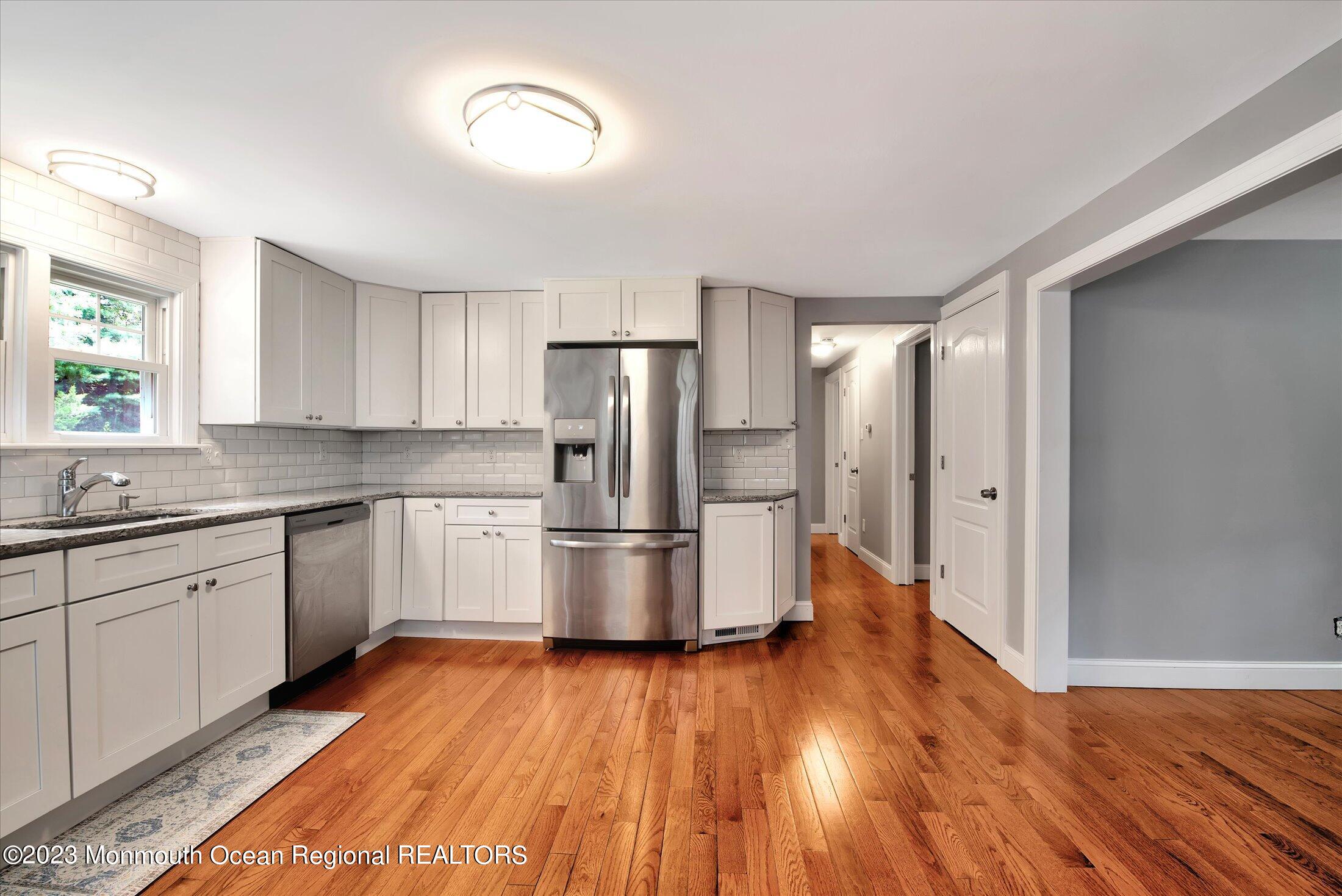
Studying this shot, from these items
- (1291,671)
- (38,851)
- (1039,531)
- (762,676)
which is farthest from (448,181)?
(1291,671)

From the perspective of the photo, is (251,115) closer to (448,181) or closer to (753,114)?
(448,181)

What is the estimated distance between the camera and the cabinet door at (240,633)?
2.31 m

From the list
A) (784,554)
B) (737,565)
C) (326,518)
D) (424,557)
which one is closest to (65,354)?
(326,518)

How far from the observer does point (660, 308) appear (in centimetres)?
362

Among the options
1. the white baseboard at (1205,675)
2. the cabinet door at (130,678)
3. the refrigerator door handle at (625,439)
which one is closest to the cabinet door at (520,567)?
the refrigerator door handle at (625,439)

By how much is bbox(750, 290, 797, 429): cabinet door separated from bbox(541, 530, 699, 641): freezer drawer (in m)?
1.00

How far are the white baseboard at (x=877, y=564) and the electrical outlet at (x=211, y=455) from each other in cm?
496

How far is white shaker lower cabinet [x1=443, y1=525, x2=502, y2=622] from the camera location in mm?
3693

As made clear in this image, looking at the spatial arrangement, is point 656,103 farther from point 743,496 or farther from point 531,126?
point 743,496

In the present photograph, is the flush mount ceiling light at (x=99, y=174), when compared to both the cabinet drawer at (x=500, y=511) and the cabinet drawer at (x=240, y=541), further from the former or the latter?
the cabinet drawer at (x=500, y=511)

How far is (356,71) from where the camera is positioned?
5.41 ft

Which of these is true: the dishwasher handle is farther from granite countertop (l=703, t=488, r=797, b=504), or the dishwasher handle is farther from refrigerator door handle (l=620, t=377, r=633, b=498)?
granite countertop (l=703, t=488, r=797, b=504)

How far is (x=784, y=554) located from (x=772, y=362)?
50.4 inches

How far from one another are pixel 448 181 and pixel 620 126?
0.82m
